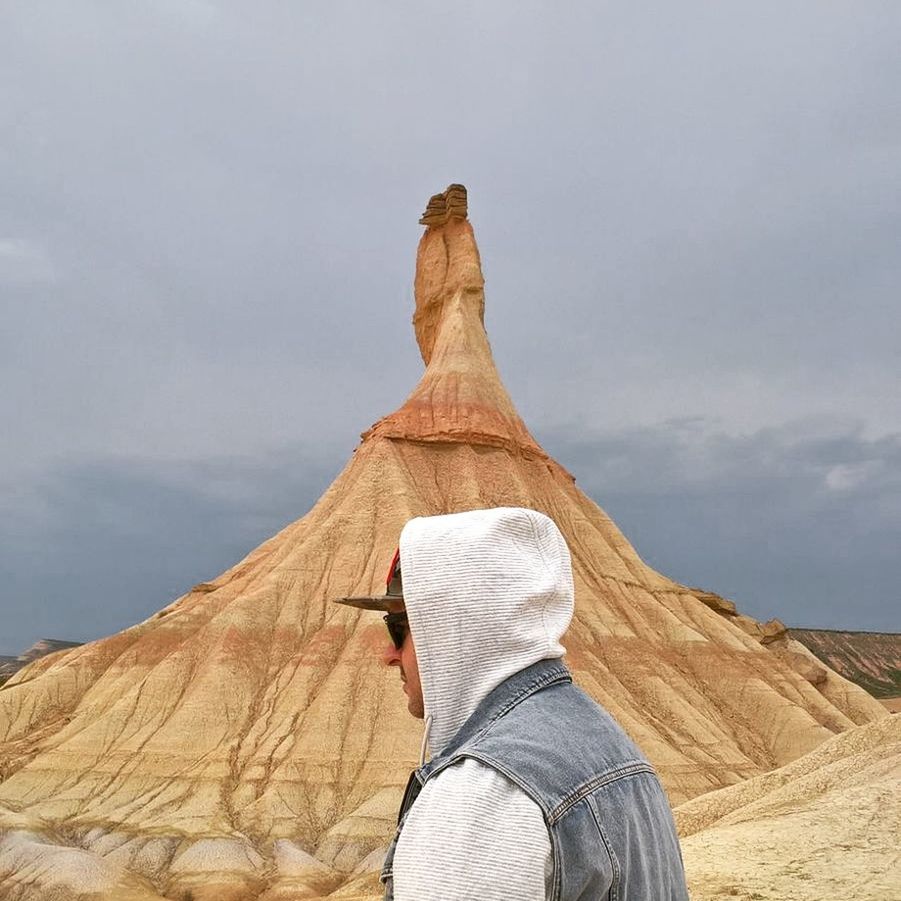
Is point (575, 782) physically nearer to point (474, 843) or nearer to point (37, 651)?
point (474, 843)

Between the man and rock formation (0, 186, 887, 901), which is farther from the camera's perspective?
rock formation (0, 186, 887, 901)

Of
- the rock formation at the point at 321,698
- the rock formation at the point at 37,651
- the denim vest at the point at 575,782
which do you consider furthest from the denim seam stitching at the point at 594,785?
the rock formation at the point at 37,651

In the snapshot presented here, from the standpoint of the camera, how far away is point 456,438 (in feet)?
139

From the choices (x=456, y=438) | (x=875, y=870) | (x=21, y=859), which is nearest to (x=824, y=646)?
(x=456, y=438)

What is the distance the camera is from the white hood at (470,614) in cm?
193

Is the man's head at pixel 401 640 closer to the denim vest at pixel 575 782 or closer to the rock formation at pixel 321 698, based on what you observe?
the denim vest at pixel 575 782

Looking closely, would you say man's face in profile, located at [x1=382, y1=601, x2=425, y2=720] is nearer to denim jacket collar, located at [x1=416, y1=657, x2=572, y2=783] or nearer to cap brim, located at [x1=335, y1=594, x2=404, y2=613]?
cap brim, located at [x1=335, y1=594, x2=404, y2=613]

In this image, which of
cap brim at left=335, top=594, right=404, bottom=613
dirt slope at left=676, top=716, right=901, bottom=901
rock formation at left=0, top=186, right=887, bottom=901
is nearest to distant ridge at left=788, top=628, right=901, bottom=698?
rock formation at left=0, top=186, right=887, bottom=901

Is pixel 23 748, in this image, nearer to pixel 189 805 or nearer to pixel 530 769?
pixel 189 805

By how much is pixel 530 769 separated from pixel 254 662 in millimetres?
33255

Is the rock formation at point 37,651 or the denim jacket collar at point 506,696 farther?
the rock formation at point 37,651

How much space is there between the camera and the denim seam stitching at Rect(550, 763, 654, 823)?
1676mm

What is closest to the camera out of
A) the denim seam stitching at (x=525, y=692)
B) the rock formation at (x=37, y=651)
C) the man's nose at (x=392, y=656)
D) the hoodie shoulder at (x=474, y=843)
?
the hoodie shoulder at (x=474, y=843)

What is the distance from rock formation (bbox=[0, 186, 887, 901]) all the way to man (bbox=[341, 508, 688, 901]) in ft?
67.6
